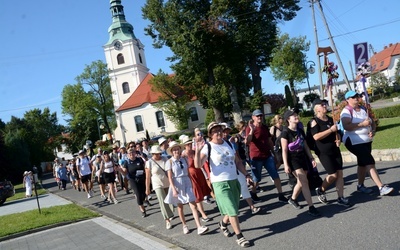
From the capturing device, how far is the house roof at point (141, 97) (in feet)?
192

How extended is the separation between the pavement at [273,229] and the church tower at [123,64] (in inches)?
2100

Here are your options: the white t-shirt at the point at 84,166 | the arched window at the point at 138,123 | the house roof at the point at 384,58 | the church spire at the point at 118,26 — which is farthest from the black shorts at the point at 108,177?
the house roof at the point at 384,58

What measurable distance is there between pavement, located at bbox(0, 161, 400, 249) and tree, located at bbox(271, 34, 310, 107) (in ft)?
179

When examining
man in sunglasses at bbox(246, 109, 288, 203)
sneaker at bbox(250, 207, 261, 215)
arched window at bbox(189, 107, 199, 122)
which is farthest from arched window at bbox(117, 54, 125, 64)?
sneaker at bbox(250, 207, 261, 215)

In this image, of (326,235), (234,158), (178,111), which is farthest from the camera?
(178,111)

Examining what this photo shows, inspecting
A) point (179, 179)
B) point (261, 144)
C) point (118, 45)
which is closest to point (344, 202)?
point (261, 144)

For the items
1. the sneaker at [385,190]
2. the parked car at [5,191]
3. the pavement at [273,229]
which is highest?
the parked car at [5,191]

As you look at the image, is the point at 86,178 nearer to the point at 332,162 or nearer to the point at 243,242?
the point at 243,242

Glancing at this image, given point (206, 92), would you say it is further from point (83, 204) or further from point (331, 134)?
point (331, 134)

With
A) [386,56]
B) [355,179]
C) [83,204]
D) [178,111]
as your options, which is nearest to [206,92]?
[178,111]

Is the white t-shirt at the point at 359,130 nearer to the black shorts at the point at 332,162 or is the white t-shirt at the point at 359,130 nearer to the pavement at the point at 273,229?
the black shorts at the point at 332,162

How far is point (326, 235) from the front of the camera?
5.41 meters

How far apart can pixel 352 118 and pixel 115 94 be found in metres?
58.9

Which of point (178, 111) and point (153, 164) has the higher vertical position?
point (178, 111)
